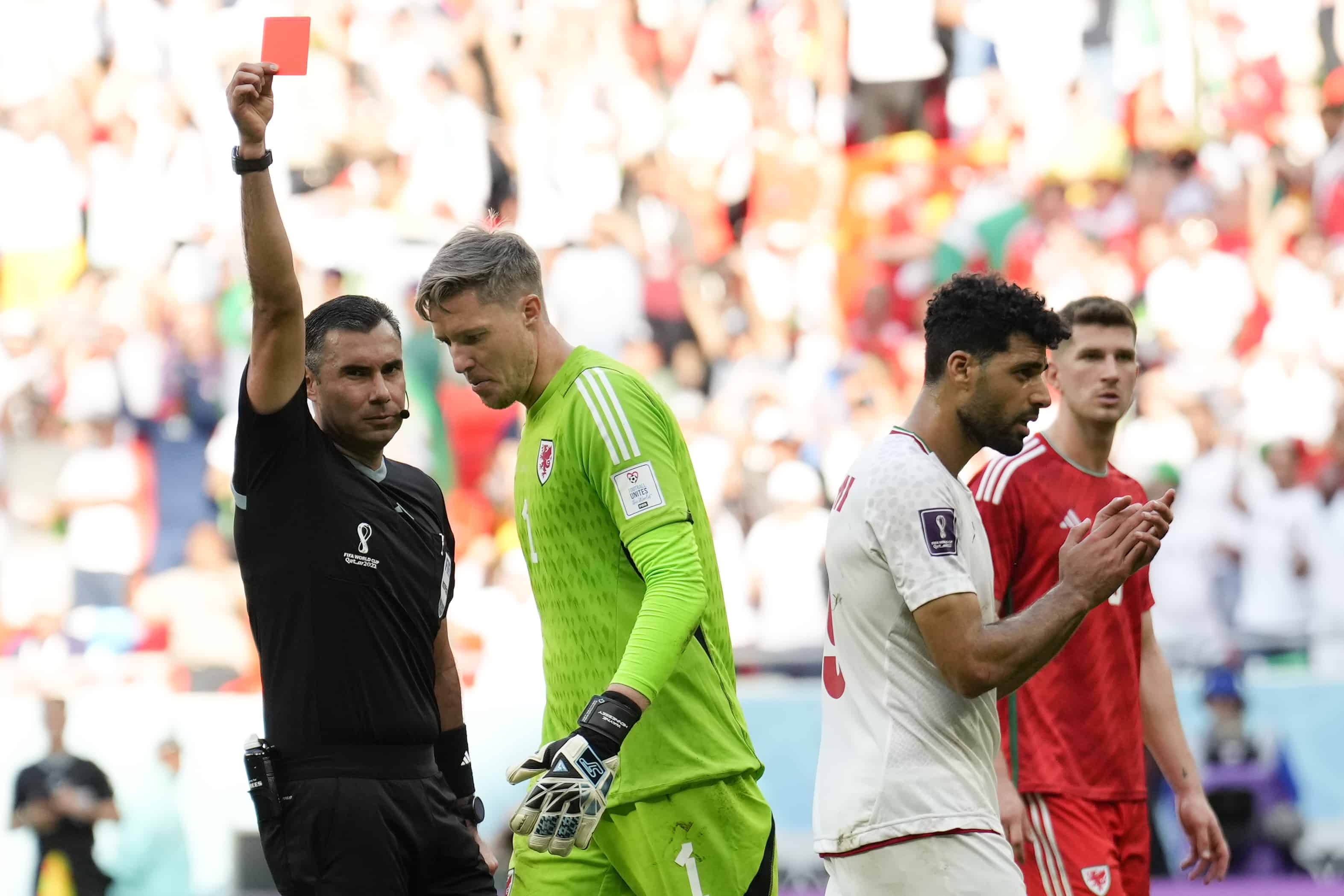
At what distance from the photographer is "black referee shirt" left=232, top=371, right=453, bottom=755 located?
4000 millimetres

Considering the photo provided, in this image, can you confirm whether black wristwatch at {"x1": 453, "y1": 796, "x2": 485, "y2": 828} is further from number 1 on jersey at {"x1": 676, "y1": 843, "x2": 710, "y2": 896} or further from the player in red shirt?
the player in red shirt

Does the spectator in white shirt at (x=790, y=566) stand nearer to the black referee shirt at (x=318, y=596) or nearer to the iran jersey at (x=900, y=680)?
the black referee shirt at (x=318, y=596)

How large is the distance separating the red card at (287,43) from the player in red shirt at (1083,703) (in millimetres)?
2512

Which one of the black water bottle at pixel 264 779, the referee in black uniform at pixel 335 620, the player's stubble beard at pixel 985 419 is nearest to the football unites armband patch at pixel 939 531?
the player's stubble beard at pixel 985 419

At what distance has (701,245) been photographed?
12859 mm

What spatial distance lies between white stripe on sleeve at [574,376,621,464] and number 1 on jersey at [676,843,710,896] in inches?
39.1

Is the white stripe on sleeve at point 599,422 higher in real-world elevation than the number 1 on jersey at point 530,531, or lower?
higher

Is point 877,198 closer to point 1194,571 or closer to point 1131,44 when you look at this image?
point 1131,44

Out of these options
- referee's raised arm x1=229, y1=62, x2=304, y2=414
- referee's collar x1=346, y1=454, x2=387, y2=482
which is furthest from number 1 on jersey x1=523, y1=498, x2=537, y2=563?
referee's raised arm x1=229, y1=62, x2=304, y2=414

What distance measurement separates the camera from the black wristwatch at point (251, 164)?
3.75 metres

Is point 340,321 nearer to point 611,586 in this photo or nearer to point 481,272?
point 481,272

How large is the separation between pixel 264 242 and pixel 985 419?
5.60 ft

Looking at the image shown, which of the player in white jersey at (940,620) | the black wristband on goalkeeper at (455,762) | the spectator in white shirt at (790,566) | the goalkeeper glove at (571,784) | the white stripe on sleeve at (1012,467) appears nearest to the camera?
the goalkeeper glove at (571,784)

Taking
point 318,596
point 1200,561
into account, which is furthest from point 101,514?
point 318,596
